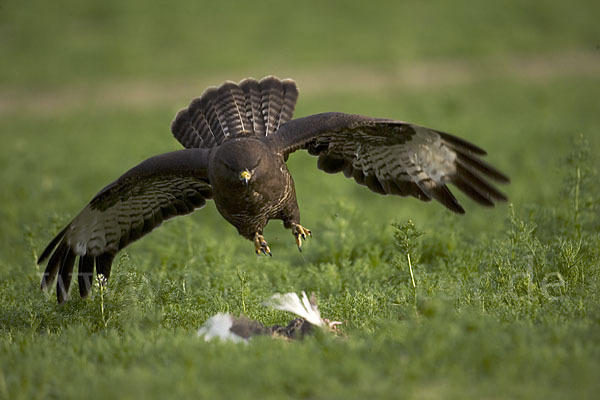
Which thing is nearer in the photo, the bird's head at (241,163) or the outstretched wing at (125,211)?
the bird's head at (241,163)

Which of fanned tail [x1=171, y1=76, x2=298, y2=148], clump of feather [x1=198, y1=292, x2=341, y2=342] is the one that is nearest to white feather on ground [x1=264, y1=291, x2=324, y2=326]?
clump of feather [x1=198, y1=292, x2=341, y2=342]

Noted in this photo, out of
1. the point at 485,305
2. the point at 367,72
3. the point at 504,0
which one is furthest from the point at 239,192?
the point at 504,0

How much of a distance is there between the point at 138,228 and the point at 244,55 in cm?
1680

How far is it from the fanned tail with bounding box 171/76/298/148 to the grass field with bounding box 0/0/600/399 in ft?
4.37

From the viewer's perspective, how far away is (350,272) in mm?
7121

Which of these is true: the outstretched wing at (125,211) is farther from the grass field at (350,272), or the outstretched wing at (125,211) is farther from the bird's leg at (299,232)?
the bird's leg at (299,232)

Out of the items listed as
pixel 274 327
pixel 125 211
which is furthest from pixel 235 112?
pixel 274 327

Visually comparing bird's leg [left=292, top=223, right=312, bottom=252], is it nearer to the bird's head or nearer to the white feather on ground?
the bird's head

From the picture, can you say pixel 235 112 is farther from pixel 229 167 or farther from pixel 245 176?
pixel 245 176

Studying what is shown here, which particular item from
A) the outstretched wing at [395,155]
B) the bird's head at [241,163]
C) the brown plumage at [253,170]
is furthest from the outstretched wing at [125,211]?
the outstretched wing at [395,155]

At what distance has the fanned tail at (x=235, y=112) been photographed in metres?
7.13

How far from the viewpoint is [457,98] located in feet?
59.1

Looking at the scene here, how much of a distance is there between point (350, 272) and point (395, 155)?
4.68 feet

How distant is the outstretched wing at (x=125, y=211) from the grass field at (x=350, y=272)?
361mm
